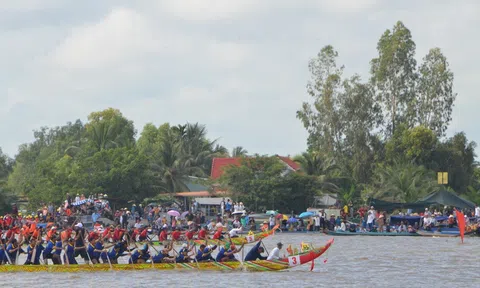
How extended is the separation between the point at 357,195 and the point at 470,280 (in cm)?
3357

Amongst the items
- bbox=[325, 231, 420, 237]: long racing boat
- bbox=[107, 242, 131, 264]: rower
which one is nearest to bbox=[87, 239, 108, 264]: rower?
bbox=[107, 242, 131, 264]: rower

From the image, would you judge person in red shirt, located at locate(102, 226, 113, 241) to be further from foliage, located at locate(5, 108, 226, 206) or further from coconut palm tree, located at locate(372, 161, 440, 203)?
coconut palm tree, located at locate(372, 161, 440, 203)

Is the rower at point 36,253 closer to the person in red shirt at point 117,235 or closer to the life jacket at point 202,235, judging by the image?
the person in red shirt at point 117,235

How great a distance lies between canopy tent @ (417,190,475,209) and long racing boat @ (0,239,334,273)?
2705 centimetres

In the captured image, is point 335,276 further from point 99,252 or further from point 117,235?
point 99,252

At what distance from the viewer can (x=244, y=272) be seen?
28578 mm

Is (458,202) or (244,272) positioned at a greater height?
(458,202)

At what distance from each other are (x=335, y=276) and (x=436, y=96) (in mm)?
38044

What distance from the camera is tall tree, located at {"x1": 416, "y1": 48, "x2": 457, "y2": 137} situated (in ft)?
212

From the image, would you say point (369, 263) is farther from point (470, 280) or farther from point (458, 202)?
point (458, 202)

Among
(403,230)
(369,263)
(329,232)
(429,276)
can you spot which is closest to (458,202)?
(403,230)

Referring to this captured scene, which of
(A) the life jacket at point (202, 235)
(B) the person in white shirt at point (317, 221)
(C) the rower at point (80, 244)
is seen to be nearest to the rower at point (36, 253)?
(C) the rower at point (80, 244)

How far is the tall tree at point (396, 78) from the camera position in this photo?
216ft

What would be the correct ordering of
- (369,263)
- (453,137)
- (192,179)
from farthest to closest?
(192,179) < (453,137) < (369,263)
